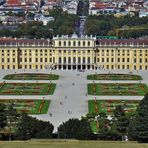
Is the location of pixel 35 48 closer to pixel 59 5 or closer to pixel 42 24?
pixel 42 24

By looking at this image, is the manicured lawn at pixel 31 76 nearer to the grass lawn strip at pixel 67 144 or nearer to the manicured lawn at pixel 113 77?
the manicured lawn at pixel 113 77

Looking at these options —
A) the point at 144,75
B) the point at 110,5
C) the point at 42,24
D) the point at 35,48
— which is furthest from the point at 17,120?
the point at 110,5

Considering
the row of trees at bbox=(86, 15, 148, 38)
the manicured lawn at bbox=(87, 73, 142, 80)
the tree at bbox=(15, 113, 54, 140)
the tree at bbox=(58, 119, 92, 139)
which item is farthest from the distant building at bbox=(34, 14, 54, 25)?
the tree at bbox=(58, 119, 92, 139)

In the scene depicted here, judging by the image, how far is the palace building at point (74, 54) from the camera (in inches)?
3300

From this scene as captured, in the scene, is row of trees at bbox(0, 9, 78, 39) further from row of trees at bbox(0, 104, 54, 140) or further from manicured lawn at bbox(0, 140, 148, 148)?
manicured lawn at bbox(0, 140, 148, 148)

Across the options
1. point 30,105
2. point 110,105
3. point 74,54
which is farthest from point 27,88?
point 74,54

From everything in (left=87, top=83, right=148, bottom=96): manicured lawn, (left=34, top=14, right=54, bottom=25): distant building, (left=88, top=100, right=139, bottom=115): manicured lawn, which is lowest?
(left=87, top=83, right=148, bottom=96): manicured lawn

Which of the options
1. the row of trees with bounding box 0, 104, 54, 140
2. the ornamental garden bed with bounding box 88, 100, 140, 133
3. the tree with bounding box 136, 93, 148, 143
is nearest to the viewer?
the tree with bounding box 136, 93, 148, 143

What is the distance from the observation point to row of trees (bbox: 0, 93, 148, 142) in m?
39.4

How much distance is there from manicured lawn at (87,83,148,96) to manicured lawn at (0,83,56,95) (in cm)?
440

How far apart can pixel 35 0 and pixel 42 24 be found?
163 feet

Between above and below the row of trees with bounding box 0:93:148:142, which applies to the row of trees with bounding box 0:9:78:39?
below

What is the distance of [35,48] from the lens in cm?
8481

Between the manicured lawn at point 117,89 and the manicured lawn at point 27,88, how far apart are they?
4404 mm
